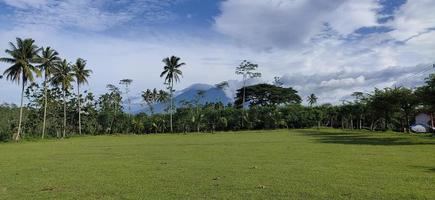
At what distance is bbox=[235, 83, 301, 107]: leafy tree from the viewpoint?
109750 millimetres

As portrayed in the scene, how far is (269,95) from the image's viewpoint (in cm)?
11038

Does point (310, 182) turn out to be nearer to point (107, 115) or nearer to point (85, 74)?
point (85, 74)

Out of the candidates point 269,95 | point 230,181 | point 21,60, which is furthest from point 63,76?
point 230,181

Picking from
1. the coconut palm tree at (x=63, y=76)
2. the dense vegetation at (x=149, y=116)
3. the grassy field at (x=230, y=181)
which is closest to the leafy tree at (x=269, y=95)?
the dense vegetation at (x=149, y=116)

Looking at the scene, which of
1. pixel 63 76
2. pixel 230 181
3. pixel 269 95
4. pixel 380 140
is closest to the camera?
pixel 230 181

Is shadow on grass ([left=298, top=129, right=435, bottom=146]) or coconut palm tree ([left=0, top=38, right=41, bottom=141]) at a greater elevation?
coconut palm tree ([left=0, top=38, right=41, bottom=141])

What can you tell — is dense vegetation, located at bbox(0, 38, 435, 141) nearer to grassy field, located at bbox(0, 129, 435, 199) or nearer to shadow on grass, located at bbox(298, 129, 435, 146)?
shadow on grass, located at bbox(298, 129, 435, 146)

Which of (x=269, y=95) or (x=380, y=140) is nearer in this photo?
(x=380, y=140)

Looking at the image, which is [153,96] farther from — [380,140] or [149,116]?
[380,140]

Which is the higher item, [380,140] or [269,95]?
[269,95]

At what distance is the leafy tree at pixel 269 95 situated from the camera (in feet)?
360

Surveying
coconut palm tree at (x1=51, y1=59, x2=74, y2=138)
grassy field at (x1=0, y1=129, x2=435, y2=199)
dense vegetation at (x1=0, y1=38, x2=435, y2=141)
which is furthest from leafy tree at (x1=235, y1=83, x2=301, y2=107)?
grassy field at (x1=0, y1=129, x2=435, y2=199)

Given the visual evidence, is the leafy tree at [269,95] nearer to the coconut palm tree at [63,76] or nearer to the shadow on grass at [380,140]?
the coconut palm tree at [63,76]

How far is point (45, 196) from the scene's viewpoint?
12266 millimetres
